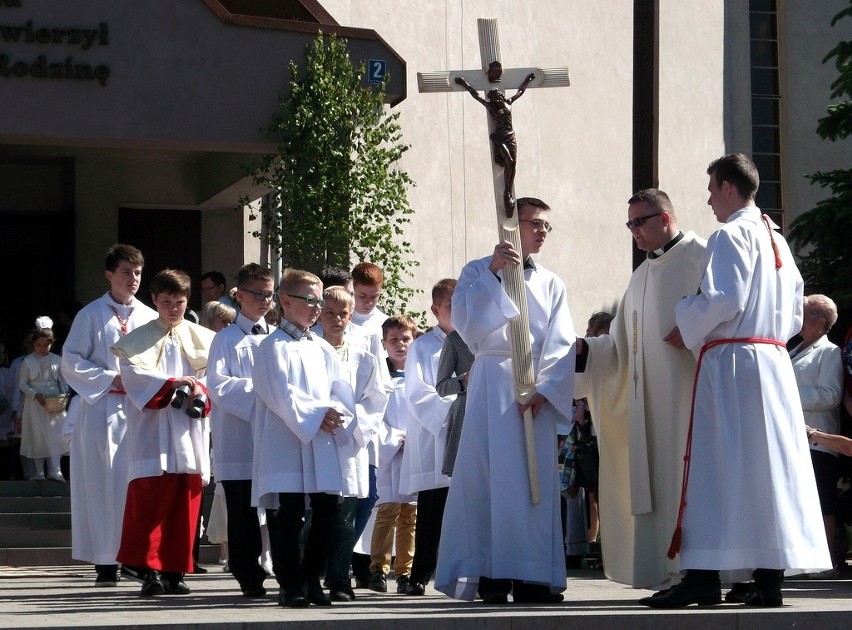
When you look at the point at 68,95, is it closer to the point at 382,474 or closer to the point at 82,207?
the point at 82,207

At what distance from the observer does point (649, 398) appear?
8.36m

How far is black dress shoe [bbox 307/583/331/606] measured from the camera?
316 inches

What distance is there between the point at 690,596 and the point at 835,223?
23.7 feet

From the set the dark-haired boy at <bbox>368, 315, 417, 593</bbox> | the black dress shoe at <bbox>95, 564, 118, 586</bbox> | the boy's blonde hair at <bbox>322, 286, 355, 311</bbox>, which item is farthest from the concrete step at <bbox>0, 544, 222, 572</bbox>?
the boy's blonde hair at <bbox>322, 286, 355, 311</bbox>

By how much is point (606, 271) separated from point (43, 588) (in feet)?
41.3

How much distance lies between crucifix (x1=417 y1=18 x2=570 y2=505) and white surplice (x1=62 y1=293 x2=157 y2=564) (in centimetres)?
286

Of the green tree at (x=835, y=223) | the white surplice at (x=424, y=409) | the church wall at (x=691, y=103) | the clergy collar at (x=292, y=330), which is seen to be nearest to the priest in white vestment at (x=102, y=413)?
the white surplice at (x=424, y=409)

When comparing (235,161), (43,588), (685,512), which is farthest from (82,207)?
(685,512)

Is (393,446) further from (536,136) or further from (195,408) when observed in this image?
(536,136)

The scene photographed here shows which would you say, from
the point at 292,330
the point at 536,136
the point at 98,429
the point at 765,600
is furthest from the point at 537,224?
the point at 536,136

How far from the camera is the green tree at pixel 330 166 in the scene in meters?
15.6

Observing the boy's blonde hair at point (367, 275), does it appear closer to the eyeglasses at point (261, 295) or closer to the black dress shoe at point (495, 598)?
the eyeglasses at point (261, 295)

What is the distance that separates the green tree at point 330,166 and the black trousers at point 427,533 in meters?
6.26

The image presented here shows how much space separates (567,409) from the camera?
26.4 feet
